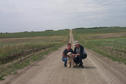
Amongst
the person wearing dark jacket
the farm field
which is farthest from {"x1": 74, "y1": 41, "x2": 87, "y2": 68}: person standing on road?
the farm field

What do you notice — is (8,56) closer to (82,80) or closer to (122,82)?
(82,80)

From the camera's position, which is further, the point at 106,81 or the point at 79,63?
the point at 79,63

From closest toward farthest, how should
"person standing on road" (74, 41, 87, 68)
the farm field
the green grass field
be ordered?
"person standing on road" (74, 41, 87, 68), the farm field, the green grass field

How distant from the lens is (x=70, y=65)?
12.8 meters

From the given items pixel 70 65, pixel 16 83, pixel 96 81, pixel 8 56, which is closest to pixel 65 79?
pixel 96 81

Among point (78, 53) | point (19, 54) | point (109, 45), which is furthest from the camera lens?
point (109, 45)

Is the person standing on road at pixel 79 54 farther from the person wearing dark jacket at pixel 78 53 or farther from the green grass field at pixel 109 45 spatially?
the green grass field at pixel 109 45

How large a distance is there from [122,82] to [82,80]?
161 centimetres

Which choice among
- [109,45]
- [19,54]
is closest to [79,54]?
[19,54]

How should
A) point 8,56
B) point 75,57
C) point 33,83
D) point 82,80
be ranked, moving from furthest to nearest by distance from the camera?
point 8,56
point 75,57
point 82,80
point 33,83

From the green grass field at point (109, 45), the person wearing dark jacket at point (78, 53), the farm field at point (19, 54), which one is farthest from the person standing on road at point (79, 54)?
the green grass field at point (109, 45)

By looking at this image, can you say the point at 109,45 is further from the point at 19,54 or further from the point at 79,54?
the point at 79,54

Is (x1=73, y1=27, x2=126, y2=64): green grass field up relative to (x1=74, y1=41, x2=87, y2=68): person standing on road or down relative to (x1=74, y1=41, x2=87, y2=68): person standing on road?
down

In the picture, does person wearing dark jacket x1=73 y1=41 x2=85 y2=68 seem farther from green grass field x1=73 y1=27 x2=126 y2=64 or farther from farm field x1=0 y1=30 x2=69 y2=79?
green grass field x1=73 y1=27 x2=126 y2=64
